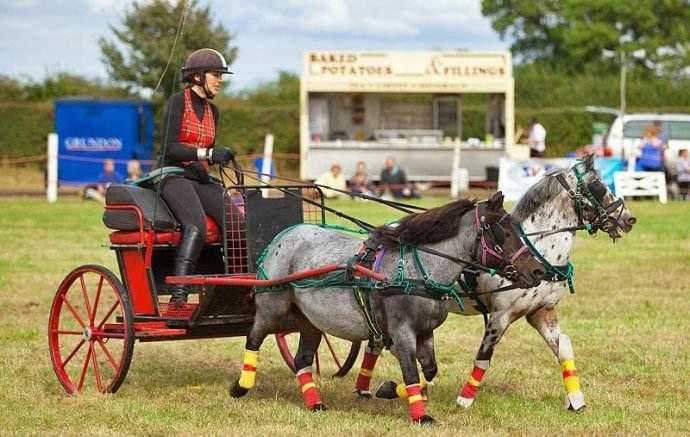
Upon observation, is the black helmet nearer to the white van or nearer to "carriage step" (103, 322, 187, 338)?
"carriage step" (103, 322, 187, 338)

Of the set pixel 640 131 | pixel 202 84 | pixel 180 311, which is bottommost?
pixel 180 311

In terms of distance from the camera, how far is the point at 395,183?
2775 cm

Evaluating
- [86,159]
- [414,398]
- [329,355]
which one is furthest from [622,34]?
[414,398]

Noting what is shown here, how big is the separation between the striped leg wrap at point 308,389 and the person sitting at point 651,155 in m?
20.2

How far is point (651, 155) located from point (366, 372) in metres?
19.9

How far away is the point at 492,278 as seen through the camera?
8.23 m

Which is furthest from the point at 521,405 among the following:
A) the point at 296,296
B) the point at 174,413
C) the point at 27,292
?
the point at 27,292

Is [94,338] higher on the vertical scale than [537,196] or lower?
lower

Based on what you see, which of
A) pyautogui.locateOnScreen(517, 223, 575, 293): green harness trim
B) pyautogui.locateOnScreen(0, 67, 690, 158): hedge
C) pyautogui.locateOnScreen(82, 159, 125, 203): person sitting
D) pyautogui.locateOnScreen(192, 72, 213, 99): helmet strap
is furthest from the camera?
pyautogui.locateOnScreen(0, 67, 690, 158): hedge

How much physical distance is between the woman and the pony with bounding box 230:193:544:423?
0.84 meters

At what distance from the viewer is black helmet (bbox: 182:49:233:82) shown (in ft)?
28.4

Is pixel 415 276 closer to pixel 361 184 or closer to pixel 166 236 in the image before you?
pixel 166 236

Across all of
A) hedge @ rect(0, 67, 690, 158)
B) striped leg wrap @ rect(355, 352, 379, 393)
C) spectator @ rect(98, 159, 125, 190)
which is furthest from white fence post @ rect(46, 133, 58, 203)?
striped leg wrap @ rect(355, 352, 379, 393)

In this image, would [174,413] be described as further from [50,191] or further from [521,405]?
[50,191]
